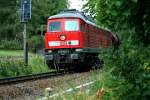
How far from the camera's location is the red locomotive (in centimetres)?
2488

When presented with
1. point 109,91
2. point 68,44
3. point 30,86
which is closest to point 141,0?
point 109,91

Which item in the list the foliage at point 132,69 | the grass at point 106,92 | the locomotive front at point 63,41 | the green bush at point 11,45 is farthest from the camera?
the green bush at point 11,45

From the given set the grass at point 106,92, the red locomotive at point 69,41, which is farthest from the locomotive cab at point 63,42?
the grass at point 106,92

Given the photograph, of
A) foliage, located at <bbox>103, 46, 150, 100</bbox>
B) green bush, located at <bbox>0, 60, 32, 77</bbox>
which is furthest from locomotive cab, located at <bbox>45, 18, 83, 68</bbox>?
foliage, located at <bbox>103, 46, 150, 100</bbox>

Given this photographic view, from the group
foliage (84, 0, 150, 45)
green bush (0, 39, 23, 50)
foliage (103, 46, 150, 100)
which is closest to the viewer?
foliage (103, 46, 150, 100)

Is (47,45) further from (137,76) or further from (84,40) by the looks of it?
(137,76)

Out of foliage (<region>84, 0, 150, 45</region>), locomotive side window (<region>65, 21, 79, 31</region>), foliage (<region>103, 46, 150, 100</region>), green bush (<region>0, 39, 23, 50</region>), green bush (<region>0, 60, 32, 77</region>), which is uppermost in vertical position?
locomotive side window (<region>65, 21, 79, 31</region>)

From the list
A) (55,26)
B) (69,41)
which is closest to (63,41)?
(69,41)

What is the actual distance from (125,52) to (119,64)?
0.29 meters

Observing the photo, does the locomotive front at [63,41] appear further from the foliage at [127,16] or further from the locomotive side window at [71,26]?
the foliage at [127,16]

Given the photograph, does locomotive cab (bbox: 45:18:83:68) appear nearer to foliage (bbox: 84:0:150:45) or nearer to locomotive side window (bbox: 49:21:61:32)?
locomotive side window (bbox: 49:21:61:32)

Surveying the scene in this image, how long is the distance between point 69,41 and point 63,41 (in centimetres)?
30

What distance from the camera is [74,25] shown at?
25453mm

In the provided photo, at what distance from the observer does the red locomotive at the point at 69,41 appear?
2488 cm
